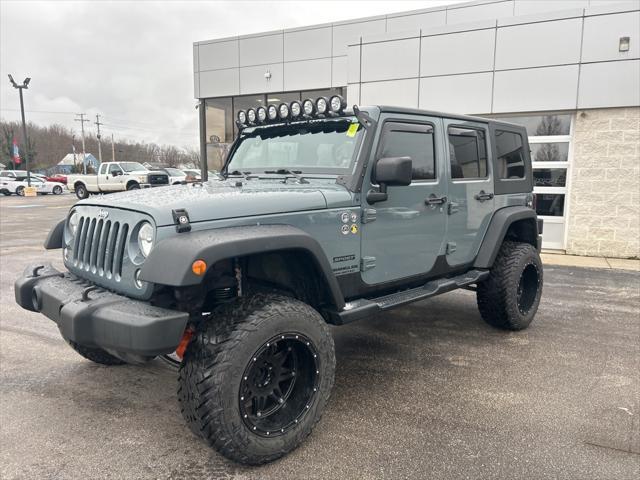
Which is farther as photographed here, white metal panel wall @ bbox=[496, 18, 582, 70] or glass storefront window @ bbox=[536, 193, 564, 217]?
glass storefront window @ bbox=[536, 193, 564, 217]

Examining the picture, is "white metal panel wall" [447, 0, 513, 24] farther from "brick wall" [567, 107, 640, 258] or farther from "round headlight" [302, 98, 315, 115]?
"round headlight" [302, 98, 315, 115]

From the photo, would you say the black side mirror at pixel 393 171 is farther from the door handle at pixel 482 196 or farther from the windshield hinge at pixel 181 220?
the door handle at pixel 482 196

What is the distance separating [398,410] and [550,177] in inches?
317

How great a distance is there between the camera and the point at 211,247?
228 cm

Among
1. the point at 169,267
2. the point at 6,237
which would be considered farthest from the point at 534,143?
the point at 6,237

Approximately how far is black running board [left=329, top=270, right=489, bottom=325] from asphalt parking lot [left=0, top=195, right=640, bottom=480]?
2.03 ft

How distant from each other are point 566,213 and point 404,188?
7.33 metres

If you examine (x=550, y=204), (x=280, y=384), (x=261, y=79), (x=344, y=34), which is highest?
(x=344, y=34)

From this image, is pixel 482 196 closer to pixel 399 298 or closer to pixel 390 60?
pixel 399 298

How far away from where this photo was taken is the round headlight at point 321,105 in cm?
343

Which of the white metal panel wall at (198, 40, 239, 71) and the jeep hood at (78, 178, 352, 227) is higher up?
the white metal panel wall at (198, 40, 239, 71)

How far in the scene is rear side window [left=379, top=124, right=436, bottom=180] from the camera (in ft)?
11.6


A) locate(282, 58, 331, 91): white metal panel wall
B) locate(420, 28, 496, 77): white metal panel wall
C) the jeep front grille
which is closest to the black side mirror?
the jeep front grille

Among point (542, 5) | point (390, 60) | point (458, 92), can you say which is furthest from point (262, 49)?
point (542, 5)
